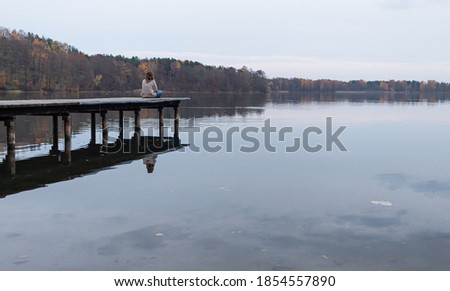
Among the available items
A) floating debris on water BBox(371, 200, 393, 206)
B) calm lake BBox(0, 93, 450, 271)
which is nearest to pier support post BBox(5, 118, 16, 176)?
Result: calm lake BBox(0, 93, 450, 271)

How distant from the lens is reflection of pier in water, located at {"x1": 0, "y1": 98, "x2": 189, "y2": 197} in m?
14.0

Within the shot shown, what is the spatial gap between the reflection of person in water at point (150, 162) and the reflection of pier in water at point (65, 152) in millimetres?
474

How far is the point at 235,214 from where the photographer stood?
1013 cm

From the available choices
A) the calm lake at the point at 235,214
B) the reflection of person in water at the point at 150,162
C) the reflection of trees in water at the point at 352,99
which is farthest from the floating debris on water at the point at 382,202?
the reflection of trees in water at the point at 352,99

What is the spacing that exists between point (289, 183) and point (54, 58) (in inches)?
5516

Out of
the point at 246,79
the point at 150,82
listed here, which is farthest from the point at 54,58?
the point at 150,82

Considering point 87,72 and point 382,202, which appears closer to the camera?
point 382,202

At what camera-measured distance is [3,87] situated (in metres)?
122

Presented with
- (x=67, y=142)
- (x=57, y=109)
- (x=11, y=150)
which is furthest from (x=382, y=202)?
(x=57, y=109)

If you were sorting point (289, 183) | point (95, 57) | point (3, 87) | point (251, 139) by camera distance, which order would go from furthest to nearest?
1. point (95, 57)
2. point (3, 87)
3. point (251, 139)
4. point (289, 183)

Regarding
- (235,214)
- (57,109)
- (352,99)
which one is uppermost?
(352,99)

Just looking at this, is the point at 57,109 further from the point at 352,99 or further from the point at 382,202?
the point at 352,99

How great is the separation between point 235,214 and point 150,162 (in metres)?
7.48
